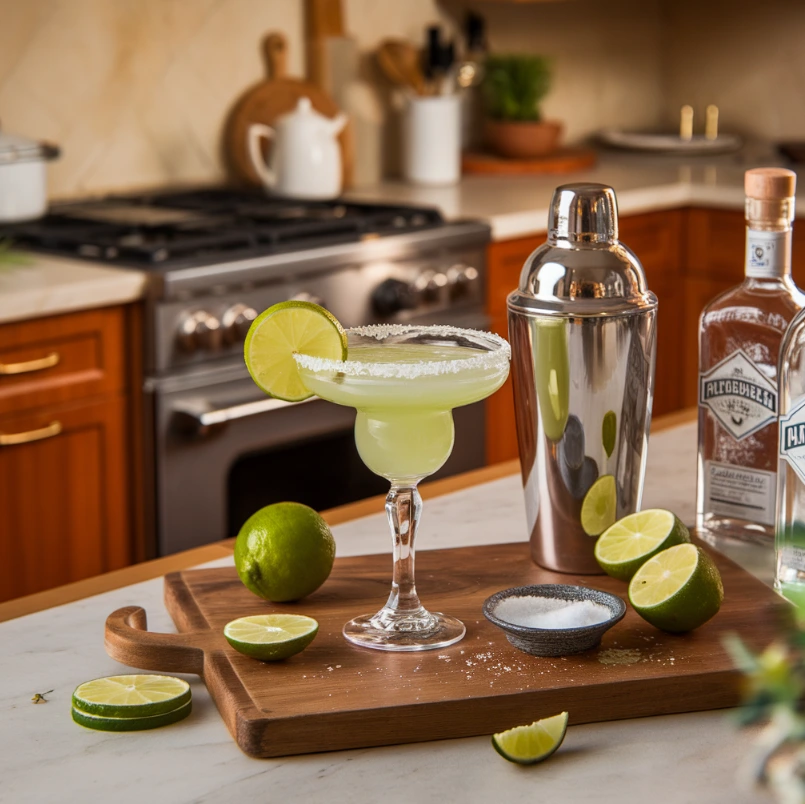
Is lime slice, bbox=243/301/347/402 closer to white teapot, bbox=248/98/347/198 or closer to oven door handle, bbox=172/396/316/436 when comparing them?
oven door handle, bbox=172/396/316/436

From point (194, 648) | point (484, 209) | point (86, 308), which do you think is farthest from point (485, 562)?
point (484, 209)

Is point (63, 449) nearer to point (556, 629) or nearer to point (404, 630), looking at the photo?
point (404, 630)

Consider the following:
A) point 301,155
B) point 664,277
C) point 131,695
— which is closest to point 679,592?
point 131,695

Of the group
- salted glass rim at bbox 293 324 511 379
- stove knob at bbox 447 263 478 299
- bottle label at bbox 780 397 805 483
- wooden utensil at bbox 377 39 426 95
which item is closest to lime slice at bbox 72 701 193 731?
salted glass rim at bbox 293 324 511 379

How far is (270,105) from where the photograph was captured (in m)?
3.24

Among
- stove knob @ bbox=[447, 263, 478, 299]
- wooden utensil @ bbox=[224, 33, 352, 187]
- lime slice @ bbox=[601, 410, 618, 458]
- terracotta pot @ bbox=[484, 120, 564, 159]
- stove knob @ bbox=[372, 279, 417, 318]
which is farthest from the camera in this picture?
terracotta pot @ bbox=[484, 120, 564, 159]

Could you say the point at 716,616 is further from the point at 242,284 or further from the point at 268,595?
the point at 242,284

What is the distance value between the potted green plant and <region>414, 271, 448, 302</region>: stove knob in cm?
106

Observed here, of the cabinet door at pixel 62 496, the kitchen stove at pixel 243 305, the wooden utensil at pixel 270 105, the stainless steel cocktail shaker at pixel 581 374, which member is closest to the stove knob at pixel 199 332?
the kitchen stove at pixel 243 305

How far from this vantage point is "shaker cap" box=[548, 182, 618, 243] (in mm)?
1097

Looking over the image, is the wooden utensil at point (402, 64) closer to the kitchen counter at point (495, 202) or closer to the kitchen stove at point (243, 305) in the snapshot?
the kitchen counter at point (495, 202)

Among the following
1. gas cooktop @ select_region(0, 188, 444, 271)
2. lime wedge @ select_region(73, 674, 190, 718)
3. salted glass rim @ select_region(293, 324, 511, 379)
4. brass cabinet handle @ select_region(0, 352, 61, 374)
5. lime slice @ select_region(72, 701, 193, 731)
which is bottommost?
lime slice @ select_region(72, 701, 193, 731)

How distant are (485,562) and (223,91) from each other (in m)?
2.32

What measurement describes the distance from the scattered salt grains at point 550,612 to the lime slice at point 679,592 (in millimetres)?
36
